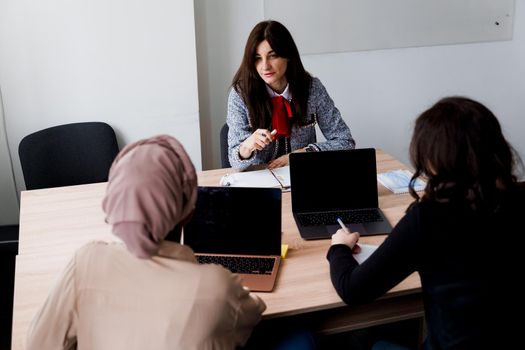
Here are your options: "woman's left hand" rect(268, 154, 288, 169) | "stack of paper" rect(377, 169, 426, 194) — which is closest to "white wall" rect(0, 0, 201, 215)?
"woman's left hand" rect(268, 154, 288, 169)

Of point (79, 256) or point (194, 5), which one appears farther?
point (194, 5)

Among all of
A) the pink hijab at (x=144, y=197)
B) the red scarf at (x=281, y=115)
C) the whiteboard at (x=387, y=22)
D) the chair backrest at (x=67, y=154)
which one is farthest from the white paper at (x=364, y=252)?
the whiteboard at (x=387, y=22)

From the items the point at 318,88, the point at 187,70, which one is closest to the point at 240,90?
the point at 318,88

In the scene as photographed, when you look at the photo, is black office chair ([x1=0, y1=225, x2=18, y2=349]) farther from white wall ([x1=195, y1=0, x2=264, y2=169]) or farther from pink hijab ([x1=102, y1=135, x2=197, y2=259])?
pink hijab ([x1=102, y1=135, x2=197, y2=259])

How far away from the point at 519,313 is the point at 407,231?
31 cm

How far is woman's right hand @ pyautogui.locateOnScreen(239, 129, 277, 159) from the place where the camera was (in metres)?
2.22

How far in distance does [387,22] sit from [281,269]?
2.29 m

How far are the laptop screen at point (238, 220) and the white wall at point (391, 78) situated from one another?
1685 millimetres

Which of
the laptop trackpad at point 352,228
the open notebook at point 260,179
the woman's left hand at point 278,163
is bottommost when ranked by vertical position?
the laptop trackpad at point 352,228

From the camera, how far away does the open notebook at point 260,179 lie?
7.24 feet

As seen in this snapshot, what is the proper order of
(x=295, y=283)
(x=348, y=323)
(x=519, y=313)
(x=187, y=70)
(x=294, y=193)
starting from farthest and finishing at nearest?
(x=187, y=70), (x=294, y=193), (x=348, y=323), (x=295, y=283), (x=519, y=313)

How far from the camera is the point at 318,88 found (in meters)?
2.58

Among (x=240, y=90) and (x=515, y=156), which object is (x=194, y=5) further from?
(x=515, y=156)

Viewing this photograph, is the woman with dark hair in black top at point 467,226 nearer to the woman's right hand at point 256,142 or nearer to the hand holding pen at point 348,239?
the hand holding pen at point 348,239
